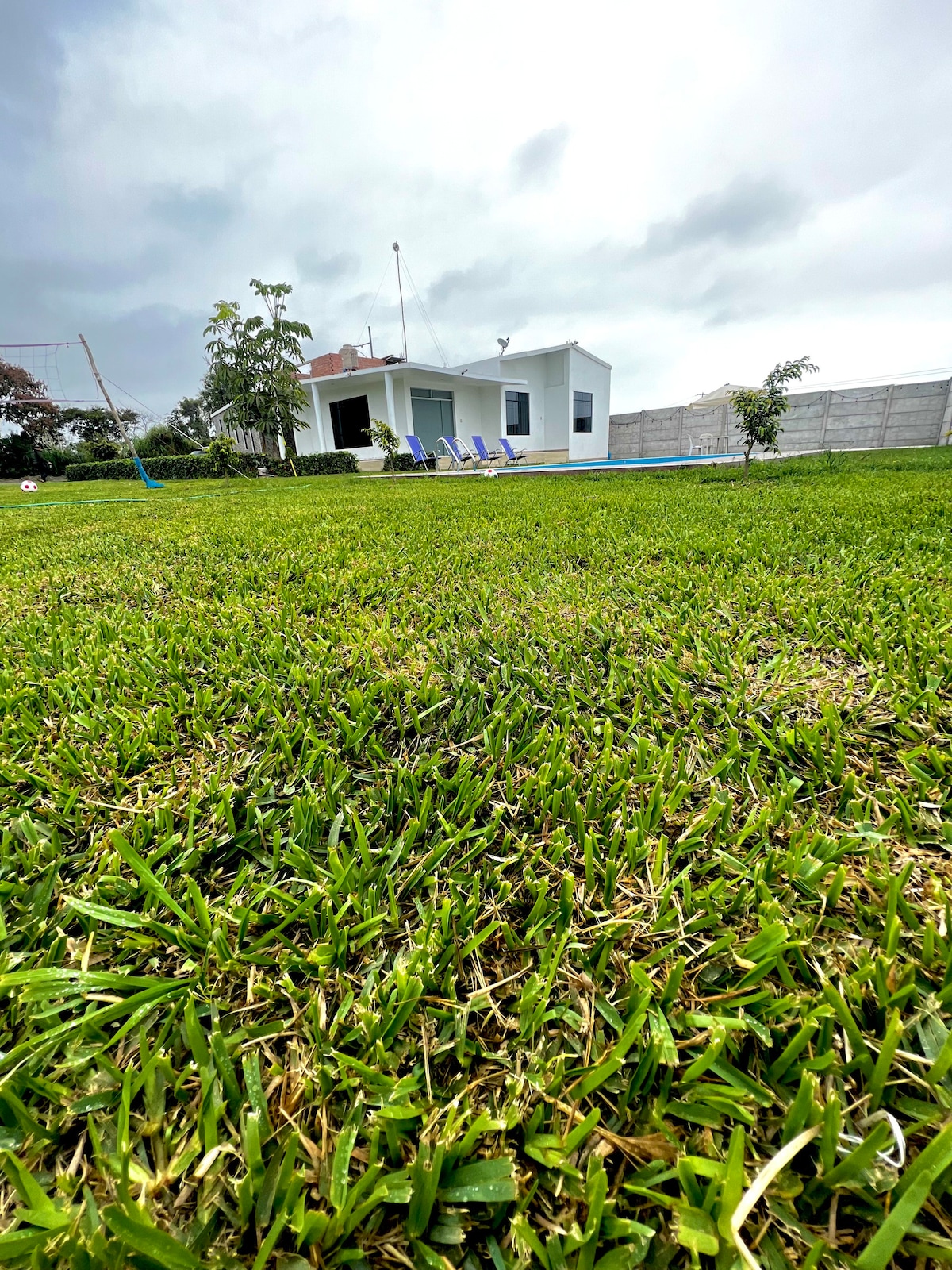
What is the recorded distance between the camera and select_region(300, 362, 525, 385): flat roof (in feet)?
53.2

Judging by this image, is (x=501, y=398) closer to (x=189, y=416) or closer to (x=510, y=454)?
(x=510, y=454)

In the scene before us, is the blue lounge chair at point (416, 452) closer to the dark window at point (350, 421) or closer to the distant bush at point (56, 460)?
the dark window at point (350, 421)

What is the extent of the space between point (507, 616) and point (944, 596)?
1542mm

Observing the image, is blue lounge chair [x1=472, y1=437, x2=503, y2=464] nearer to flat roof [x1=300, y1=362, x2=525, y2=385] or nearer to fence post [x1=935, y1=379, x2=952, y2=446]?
flat roof [x1=300, y1=362, x2=525, y2=385]

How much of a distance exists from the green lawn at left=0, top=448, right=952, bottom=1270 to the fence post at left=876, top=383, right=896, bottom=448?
19.9 meters

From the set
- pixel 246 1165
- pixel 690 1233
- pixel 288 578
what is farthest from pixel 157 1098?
pixel 288 578

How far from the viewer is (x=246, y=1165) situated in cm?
54

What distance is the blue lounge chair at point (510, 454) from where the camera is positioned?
19344mm

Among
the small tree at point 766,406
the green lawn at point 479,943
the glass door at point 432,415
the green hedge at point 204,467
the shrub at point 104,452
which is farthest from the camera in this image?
the shrub at point 104,452

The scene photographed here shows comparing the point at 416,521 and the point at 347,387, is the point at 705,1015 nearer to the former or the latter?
the point at 416,521

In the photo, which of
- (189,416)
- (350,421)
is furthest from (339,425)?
(189,416)

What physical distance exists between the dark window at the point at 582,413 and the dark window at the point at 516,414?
1993 millimetres

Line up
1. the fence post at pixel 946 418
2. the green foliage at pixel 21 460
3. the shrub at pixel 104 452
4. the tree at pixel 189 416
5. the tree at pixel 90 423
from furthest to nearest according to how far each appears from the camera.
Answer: the tree at pixel 189 416, the tree at pixel 90 423, the shrub at pixel 104 452, the green foliage at pixel 21 460, the fence post at pixel 946 418

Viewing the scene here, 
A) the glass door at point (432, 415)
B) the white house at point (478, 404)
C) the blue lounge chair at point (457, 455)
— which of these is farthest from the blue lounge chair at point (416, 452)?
the glass door at point (432, 415)
